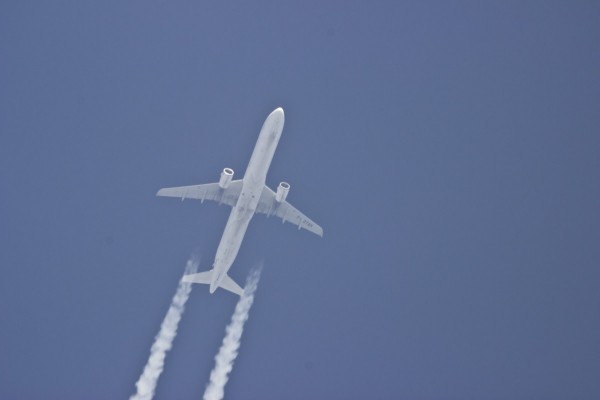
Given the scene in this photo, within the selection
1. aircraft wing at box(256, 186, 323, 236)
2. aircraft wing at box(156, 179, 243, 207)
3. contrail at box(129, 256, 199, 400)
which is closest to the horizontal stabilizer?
contrail at box(129, 256, 199, 400)

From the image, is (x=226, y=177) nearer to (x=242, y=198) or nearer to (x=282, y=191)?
(x=242, y=198)

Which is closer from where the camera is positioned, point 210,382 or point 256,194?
point 256,194

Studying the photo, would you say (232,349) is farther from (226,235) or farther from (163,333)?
(226,235)

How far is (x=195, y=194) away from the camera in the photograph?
7900cm

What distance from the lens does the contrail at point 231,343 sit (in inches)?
3236

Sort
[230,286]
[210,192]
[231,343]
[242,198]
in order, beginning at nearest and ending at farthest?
[242,198] < [210,192] < [230,286] < [231,343]

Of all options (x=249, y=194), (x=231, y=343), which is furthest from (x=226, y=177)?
(x=231, y=343)

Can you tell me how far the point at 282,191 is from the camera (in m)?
78.5

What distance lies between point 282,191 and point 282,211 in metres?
3.21

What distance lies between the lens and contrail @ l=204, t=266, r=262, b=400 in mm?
82188

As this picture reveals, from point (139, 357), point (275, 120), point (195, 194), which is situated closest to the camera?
point (275, 120)

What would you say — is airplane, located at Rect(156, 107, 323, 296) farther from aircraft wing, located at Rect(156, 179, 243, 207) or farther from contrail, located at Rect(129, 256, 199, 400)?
contrail, located at Rect(129, 256, 199, 400)

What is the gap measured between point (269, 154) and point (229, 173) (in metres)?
4.44

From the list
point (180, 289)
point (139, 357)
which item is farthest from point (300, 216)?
point (139, 357)
